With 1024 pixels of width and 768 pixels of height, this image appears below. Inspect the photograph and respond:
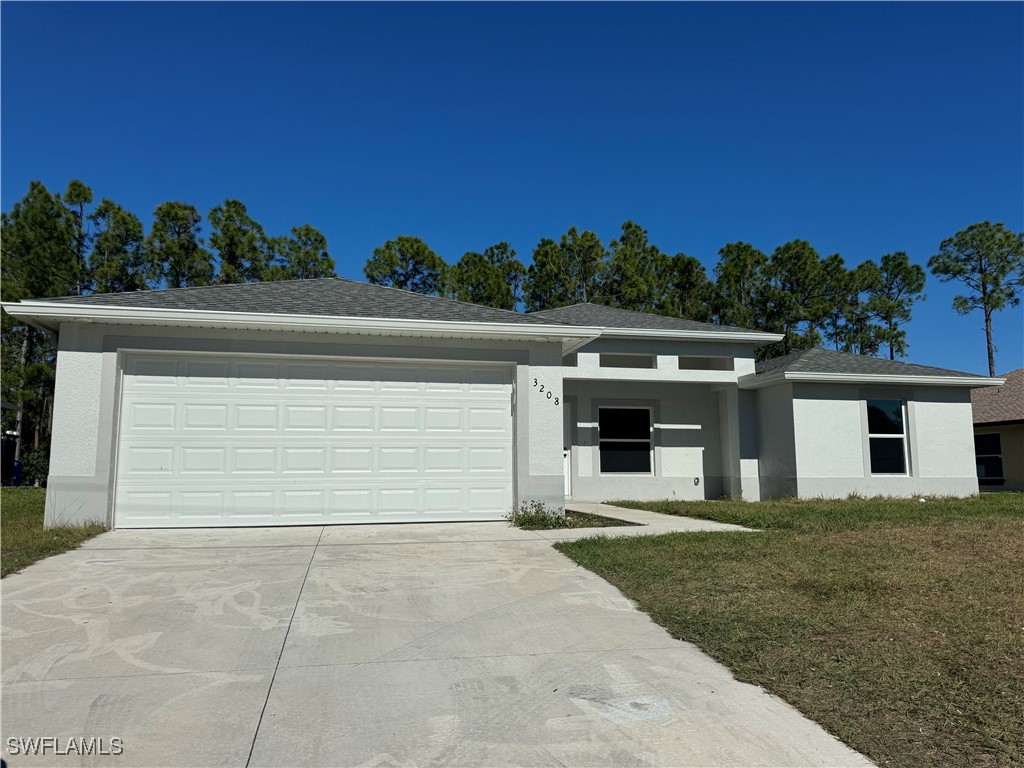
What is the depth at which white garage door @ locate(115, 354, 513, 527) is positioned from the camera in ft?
31.7

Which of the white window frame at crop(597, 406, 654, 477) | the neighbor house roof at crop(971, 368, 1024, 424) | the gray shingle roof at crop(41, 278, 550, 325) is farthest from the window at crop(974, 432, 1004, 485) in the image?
the gray shingle roof at crop(41, 278, 550, 325)

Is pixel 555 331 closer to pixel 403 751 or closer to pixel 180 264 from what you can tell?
pixel 403 751

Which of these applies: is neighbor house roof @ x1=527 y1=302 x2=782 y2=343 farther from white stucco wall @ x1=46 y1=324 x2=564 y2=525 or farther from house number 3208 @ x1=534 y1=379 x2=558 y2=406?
white stucco wall @ x1=46 y1=324 x2=564 y2=525

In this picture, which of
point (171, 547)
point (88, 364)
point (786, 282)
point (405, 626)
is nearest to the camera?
point (405, 626)

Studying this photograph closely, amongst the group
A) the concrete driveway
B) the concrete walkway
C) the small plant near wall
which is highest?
the small plant near wall

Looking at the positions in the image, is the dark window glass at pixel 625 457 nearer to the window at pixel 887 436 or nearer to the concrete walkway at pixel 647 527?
the concrete walkway at pixel 647 527

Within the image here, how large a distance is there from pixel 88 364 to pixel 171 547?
3.26 metres

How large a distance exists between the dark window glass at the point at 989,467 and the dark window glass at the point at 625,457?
11936 millimetres

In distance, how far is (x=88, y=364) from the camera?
9477 millimetres

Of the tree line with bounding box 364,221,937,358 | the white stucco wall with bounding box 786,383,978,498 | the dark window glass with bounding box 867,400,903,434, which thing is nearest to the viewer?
the white stucco wall with bounding box 786,383,978,498

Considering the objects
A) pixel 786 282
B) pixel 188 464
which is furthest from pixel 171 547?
pixel 786 282

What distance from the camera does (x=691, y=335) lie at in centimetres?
1605

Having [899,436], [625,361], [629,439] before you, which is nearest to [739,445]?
[629,439]

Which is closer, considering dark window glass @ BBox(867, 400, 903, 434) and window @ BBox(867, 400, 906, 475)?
window @ BBox(867, 400, 906, 475)
